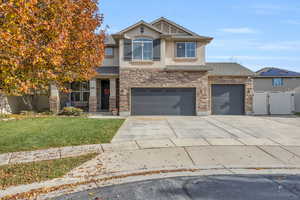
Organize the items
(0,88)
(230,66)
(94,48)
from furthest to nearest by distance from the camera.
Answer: (230,66) < (94,48) < (0,88)

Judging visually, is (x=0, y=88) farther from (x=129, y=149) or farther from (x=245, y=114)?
(x=245, y=114)

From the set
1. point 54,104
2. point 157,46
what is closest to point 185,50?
point 157,46

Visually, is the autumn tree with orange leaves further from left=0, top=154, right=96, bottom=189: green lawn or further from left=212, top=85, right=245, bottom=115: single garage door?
left=212, top=85, right=245, bottom=115: single garage door

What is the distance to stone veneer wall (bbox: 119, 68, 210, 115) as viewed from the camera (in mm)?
17781

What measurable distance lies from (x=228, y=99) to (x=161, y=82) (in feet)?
18.8

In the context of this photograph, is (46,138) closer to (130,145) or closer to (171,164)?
(130,145)

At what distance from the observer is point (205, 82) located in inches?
707

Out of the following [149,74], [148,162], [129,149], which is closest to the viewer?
[148,162]

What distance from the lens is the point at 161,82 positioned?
17.9m

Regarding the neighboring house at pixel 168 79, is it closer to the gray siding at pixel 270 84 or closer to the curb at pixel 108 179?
the gray siding at pixel 270 84

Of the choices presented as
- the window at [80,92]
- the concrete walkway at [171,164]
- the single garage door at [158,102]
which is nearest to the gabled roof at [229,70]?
the single garage door at [158,102]

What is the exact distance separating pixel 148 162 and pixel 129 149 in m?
1.46

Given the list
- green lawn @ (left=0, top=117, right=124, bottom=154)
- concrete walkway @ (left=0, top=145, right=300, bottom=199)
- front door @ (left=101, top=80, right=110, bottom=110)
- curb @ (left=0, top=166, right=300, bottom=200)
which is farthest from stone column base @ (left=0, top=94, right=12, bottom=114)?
curb @ (left=0, top=166, right=300, bottom=200)

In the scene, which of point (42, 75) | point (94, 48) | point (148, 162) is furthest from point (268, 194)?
point (94, 48)
